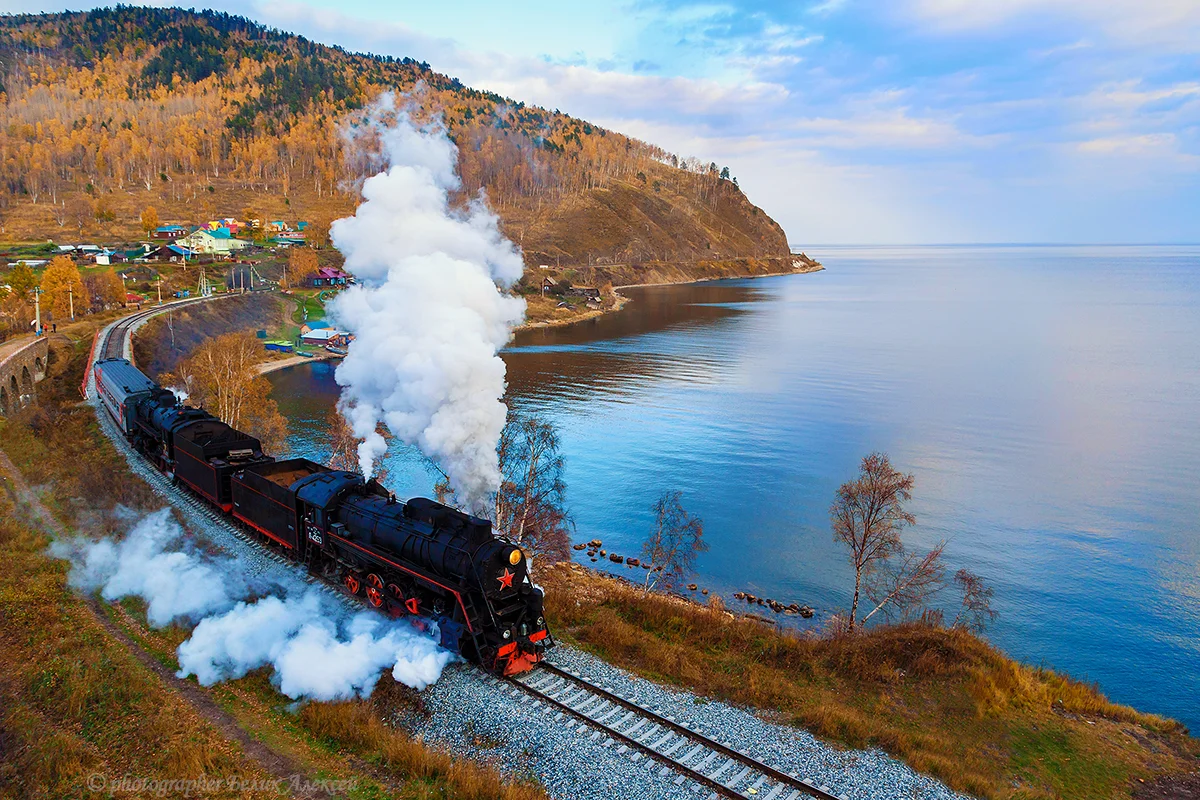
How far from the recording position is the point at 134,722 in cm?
1526

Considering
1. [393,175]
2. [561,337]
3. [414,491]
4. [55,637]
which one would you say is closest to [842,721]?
[55,637]

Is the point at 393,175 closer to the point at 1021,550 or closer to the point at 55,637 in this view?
the point at 55,637

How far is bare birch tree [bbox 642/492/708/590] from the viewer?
38.8 m

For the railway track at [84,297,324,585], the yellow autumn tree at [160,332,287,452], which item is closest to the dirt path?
the railway track at [84,297,324,585]

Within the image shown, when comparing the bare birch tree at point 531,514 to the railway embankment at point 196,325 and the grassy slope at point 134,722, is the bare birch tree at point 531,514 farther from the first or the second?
the railway embankment at point 196,325

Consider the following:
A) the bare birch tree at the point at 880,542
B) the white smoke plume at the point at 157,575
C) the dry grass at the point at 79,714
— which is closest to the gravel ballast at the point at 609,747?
the dry grass at the point at 79,714

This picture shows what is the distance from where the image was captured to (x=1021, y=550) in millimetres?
43188

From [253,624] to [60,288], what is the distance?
87.8 metres

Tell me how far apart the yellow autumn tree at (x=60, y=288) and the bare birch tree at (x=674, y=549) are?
81.2m

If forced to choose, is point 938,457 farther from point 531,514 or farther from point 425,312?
point 425,312

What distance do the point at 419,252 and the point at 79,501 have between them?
1921 centimetres

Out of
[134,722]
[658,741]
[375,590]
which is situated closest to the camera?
[134,722]

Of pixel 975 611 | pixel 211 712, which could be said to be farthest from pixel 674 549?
pixel 211 712

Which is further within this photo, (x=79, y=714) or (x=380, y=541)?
(x=380, y=541)
